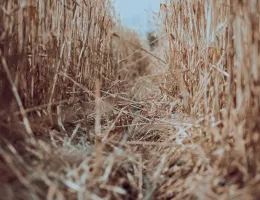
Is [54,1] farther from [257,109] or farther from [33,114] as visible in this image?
[257,109]

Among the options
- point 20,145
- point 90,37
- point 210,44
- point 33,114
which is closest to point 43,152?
point 20,145

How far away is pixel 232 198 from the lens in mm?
551

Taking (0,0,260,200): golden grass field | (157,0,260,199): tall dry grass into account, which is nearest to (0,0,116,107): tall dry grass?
(0,0,260,200): golden grass field

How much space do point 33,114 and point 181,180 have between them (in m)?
0.46

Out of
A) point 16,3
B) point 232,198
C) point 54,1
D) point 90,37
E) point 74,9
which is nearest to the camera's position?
point 232,198

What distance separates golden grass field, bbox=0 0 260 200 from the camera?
62 centimetres

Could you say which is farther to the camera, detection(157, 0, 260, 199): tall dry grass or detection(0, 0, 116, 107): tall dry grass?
detection(0, 0, 116, 107): tall dry grass

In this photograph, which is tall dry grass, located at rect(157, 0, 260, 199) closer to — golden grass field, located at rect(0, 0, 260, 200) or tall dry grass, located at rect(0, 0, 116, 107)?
golden grass field, located at rect(0, 0, 260, 200)

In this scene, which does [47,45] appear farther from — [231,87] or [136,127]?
[231,87]

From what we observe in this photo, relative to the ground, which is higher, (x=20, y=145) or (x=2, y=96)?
(x=2, y=96)

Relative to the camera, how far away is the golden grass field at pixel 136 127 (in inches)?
24.3

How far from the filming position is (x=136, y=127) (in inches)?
46.0

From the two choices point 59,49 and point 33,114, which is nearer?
point 33,114

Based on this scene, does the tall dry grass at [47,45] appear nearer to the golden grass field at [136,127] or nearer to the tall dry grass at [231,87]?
the golden grass field at [136,127]
